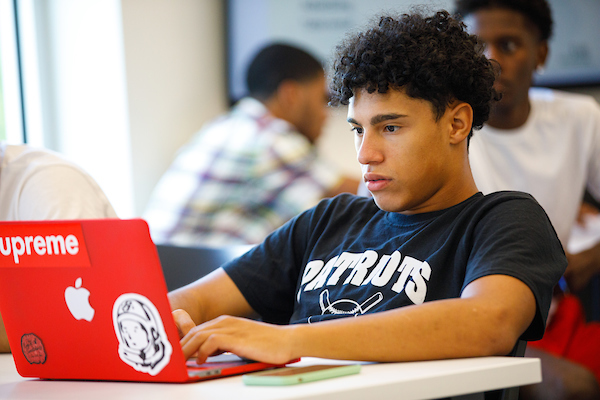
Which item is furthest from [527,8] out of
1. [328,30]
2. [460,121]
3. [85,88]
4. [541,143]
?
[85,88]

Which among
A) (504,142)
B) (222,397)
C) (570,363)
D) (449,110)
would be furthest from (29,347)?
(504,142)

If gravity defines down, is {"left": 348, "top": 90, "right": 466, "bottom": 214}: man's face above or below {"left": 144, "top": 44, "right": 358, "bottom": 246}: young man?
above

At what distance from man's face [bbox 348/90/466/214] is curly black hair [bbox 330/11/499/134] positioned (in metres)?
0.02

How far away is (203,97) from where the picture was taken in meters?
3.08

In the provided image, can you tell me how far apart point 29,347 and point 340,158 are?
2376 millimetres

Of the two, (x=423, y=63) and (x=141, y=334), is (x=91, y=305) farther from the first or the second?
(x=423, y=63)

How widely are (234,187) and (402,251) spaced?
165 centimetres

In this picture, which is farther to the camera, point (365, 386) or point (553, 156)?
point (553, 156)

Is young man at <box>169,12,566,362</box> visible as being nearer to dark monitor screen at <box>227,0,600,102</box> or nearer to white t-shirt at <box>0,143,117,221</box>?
white t-shirt at <box>0,143,117,221</box>

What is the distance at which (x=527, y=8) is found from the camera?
1885 millimetres

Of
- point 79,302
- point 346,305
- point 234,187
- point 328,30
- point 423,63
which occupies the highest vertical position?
point 328,30

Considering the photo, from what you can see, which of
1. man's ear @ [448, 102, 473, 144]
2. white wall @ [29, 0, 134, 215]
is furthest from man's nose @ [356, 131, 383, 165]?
white wall @ [29, 0, 134, 215]

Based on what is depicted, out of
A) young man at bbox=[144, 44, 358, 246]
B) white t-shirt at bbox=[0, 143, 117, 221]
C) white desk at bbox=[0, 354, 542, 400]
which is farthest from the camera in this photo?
young man at bbox=[144, 44, 358, 246]

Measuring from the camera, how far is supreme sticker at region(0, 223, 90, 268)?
73 centimetres
